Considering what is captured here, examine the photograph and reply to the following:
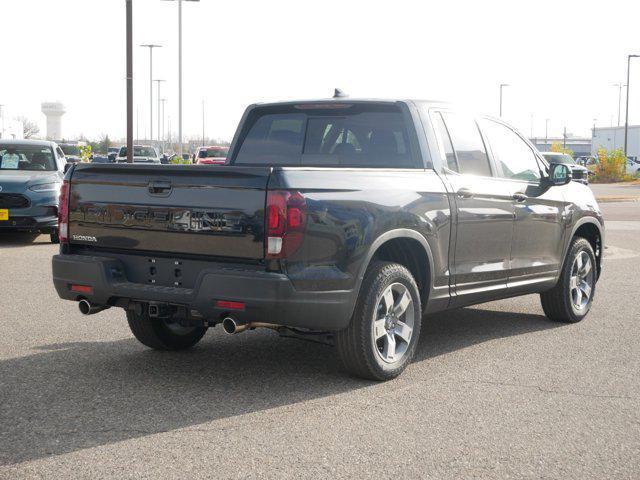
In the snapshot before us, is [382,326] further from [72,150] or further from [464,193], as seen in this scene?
[72,150]

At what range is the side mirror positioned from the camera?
8539 millimetres

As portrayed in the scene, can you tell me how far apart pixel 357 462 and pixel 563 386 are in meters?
2.19

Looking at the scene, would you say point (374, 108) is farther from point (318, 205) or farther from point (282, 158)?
point (318, 205)

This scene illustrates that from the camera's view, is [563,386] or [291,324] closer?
[291,324]

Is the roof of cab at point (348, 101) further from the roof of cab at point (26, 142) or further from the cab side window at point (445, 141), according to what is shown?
the roof of cab at point (26, 142)

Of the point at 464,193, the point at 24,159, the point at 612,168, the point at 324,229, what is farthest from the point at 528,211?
the point at 612,168

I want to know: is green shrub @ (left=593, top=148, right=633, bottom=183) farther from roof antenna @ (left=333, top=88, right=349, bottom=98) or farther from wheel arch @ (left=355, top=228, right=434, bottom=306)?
wheel arch @ (left=355, top=228, right=434, bottom=306)

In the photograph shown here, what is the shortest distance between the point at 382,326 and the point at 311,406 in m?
0.91

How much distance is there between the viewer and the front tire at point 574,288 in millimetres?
9016

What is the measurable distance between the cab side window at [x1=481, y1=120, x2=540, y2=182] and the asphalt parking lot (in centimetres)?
135

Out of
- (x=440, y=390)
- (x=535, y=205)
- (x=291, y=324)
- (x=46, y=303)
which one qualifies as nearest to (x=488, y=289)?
(x=535, y=205)

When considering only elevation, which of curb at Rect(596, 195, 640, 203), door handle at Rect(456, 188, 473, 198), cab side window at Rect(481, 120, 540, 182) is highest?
cab side window at Rect(481, 120, 540, 182)

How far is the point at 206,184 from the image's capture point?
6.09 m

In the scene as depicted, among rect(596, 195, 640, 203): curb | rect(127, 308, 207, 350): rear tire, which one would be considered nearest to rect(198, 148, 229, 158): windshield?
rect(596, 195, 640, 203): curb
